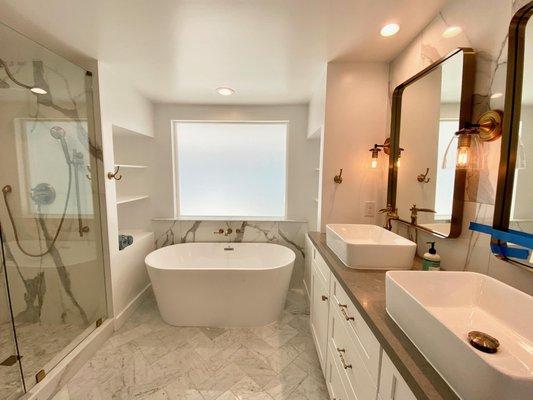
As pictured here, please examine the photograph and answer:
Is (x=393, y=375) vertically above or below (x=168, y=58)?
below

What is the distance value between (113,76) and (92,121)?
474mm

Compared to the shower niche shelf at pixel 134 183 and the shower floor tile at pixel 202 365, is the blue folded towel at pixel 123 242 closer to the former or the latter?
the shower niche shelf at pixel 134 183

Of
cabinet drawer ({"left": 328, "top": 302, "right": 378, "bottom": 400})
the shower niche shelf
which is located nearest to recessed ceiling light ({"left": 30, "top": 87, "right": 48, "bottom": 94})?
the shower niche shelf

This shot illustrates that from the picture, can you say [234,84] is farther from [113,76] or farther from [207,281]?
[207,281]

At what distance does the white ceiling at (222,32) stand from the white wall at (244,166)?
2.53ft

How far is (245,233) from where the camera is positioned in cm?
310

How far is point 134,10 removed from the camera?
1.36 meters

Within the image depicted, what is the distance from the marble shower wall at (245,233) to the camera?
3.06 meters

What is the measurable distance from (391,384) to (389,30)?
1.94m

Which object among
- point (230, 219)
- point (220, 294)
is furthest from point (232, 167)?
point (220, 294)

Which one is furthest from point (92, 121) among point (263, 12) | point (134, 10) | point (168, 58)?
point (263, 12)

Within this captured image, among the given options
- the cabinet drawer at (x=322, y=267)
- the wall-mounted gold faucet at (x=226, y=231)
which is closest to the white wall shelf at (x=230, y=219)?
the wall-mounted gold faucet at (x=226, y=231)

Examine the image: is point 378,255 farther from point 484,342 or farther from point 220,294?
point 220,294

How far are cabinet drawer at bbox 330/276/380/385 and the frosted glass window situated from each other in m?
1.96
